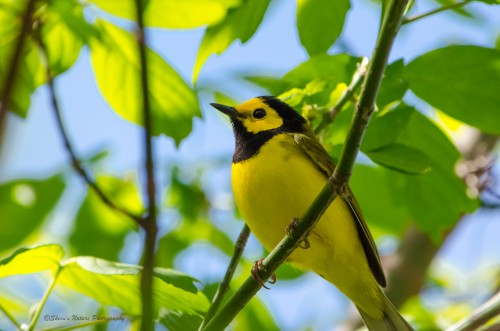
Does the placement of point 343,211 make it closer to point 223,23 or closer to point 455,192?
point 455,192

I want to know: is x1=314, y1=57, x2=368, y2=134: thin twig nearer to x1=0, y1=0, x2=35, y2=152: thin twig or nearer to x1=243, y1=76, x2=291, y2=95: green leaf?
x1=243, y1=76, x2=291, y2=95: green leaf

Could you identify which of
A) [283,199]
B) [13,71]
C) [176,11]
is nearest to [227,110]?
[283,199]

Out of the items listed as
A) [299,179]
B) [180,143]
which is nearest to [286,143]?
[299,179]

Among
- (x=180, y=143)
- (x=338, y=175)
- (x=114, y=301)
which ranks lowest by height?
(x=114, y=301)

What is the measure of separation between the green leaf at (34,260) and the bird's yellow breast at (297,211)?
1.20 m

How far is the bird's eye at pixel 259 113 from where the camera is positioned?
180 inches

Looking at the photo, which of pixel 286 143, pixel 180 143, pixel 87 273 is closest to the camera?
pixel 87 273

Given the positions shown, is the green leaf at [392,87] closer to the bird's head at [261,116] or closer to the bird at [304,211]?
the bird at [304,211]

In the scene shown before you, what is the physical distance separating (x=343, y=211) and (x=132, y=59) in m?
1.25

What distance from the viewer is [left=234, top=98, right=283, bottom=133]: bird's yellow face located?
175 inches

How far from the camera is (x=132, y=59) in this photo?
11.6 ft

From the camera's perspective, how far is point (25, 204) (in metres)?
4.30

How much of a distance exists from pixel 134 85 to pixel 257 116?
4.00ft

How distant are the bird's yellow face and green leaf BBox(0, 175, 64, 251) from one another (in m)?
1.13
